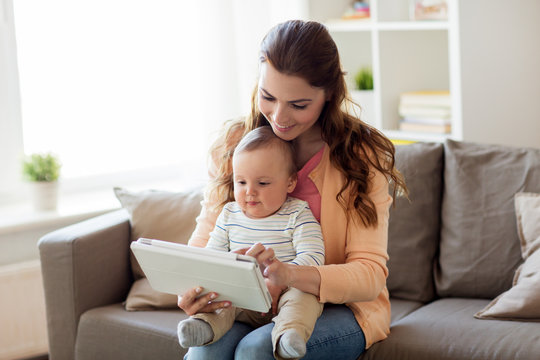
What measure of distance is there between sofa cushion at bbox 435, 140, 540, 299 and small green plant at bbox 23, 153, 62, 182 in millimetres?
1534

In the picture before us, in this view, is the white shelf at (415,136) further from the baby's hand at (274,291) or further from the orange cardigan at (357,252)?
the baby's hand at (274,291)

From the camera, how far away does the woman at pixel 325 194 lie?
5.64 ft

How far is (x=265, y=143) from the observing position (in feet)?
5.93

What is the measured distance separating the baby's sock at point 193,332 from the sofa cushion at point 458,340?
510 mm

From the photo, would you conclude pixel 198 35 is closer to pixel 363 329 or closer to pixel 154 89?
pixel 154 89

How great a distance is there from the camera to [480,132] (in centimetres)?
280

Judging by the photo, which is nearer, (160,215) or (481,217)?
(481,217)

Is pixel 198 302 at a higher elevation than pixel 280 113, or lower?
lower

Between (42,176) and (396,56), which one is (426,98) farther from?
(42,176)

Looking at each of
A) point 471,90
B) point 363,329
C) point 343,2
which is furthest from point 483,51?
point 363,329

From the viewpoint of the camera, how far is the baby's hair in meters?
1.80

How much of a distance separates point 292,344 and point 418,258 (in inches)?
37.4

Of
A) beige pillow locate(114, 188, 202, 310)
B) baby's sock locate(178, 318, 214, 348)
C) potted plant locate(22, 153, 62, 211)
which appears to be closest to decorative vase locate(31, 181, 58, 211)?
potted plant locate(22, 153, 62, 211)

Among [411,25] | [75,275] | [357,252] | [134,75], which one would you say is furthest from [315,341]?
[134,75]
